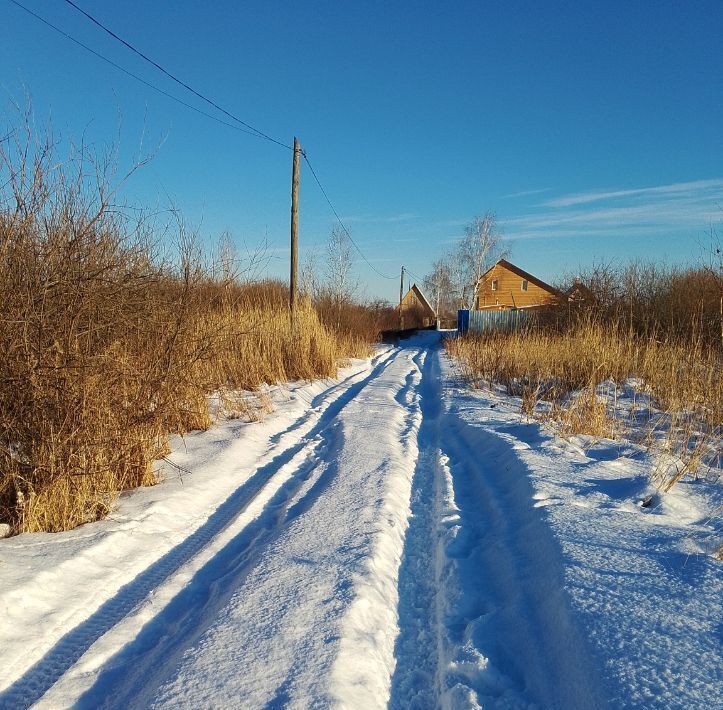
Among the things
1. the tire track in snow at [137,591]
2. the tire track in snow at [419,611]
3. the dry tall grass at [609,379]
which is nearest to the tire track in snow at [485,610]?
the tire track in snow at [419,611]

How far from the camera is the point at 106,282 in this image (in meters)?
3.84

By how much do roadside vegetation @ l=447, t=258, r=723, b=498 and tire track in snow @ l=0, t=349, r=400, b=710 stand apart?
10.7 ft

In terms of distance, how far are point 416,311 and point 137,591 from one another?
56.6 m

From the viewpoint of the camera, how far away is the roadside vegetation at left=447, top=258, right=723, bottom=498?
603 centimetres

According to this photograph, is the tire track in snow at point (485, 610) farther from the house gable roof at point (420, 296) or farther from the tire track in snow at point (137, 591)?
the house gable roof at point (420, 296)

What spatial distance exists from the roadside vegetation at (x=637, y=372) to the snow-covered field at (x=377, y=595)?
51.7 inches

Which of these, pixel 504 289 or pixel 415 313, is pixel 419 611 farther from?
pixel 415 313

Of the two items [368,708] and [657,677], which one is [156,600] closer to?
[368,708]

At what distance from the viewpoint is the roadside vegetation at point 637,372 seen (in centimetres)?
603

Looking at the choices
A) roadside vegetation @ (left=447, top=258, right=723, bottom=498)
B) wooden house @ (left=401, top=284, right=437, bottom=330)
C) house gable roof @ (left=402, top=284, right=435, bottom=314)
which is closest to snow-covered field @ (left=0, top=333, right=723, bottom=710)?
roadside vegetation @ (left=447, top=258, right=723, bottom=498)

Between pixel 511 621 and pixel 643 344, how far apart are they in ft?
32.3

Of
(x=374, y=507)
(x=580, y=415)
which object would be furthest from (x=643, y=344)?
(x=374, y=507)

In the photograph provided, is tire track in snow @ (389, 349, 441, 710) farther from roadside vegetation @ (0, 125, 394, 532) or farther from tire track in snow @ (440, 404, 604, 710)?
roadside vegetation @ (0, 125, 394, 532)

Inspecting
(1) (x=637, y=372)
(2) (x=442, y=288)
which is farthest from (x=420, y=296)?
(1) (x=637, y=372)
